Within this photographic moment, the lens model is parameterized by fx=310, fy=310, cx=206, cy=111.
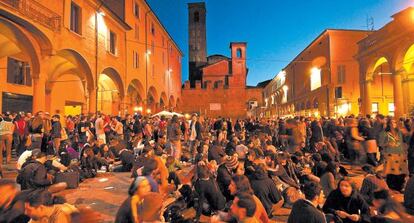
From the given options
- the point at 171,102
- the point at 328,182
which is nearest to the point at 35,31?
the point at 328,182

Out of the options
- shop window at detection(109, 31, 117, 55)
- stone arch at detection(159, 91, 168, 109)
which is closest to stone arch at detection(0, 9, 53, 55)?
shop window at detection(109, 31, 117, 55)

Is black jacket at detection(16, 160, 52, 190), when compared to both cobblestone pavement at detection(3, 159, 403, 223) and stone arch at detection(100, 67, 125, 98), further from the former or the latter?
stone arch at detection(100, 67, 125, 98)

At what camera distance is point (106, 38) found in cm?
2050

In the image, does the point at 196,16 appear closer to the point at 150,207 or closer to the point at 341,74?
the point at 341,74

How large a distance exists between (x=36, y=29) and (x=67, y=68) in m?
8.56

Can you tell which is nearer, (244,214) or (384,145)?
(244,214)

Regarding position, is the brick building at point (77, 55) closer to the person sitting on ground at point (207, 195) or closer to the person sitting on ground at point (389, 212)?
the person sitting on ground at point (207, 195)

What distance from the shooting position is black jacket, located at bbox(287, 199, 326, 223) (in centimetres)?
337

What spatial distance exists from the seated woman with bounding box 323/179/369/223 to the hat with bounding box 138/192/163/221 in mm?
2529

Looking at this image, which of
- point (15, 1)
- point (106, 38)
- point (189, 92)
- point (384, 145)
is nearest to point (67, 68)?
point (106, 38)

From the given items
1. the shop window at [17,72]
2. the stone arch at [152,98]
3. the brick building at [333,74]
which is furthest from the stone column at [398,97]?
the shop window at [17,72]

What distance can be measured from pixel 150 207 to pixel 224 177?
263 cm

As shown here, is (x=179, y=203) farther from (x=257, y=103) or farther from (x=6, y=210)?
(x=257, y=103)

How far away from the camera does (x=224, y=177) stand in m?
6.26
